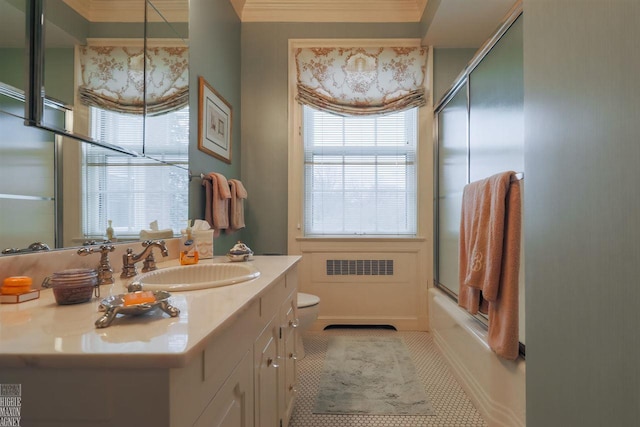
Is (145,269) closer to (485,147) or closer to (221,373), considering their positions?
(221,373)

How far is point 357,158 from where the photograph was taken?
8.58ft

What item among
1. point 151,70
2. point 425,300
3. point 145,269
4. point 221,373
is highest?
point 151,70

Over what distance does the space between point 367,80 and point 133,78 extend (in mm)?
1868

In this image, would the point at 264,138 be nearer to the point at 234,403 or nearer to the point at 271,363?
the point at 271,363

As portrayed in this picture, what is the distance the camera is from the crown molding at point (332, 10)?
2.54 meters

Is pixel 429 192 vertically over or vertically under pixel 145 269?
over

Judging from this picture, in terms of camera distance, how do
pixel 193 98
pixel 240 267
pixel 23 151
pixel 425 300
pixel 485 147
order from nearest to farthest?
pixel 23 151 < pixel 240 267 < pixel 485 147 < pixel 193 98 < pixel 425 300

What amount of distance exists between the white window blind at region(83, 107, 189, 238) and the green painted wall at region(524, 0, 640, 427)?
4.26 ft

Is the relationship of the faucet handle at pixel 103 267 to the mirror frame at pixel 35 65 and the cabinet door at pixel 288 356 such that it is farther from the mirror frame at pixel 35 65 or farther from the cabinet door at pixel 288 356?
the cabinet door at pixel 288 356

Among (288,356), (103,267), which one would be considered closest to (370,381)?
(288,356)

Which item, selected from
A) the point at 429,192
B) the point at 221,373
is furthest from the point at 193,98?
the point at 429,192

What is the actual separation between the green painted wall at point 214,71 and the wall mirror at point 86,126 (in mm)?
210

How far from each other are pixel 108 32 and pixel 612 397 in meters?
1.66

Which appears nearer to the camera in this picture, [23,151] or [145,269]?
[23,151]
